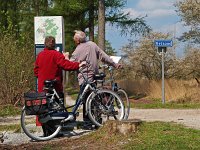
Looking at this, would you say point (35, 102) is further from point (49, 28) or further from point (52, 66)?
point (49, 28)

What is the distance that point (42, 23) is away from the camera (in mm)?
10492

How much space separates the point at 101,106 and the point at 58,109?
2.60ft

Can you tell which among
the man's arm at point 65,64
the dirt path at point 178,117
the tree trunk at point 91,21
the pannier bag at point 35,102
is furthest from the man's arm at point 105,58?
the tree trunk at point 91,21

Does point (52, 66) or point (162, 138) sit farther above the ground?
point (52, 66)

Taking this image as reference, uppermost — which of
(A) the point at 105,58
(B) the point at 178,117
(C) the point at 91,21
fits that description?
(C) the point at 91,21

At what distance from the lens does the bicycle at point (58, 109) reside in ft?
28.0

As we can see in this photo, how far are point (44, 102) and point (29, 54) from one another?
12771mm

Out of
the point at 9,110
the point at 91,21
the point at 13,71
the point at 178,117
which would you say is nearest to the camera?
the point at 178,117

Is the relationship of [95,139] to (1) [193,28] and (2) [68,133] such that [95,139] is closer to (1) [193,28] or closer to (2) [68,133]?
(2) [68,133]

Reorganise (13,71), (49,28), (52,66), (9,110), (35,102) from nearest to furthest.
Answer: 1. (35,102)
2. (52,66)
3. (49,28)
4. (9,110)
5. (13,71)

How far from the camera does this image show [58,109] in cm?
877

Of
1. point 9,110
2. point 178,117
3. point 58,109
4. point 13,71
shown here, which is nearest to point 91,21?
point 13,71

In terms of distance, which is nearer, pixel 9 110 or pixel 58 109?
pixel 58 109

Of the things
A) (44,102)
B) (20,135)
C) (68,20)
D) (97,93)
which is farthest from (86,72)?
(68,20)
